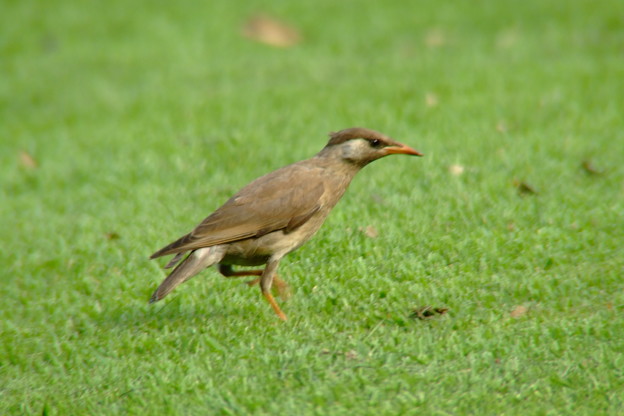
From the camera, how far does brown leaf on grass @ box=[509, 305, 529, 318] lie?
19.4ft

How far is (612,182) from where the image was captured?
25.9 ft

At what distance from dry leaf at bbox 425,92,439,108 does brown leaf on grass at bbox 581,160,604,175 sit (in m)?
2.08

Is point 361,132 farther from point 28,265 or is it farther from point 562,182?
point 28,265

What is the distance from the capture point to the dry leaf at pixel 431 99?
388 inches

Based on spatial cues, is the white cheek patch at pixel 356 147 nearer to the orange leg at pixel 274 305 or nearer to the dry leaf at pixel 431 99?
the orange leg at pixel 274 305

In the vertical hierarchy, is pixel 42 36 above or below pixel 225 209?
above

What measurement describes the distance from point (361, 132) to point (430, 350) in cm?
159

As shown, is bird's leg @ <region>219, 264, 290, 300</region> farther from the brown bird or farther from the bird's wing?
the bird's wing

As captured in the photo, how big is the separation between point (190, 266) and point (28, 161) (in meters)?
4.83

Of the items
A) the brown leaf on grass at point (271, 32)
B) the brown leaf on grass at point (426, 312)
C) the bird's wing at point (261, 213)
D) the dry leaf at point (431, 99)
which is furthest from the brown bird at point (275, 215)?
the brown leaf on grass at point (271, 32)

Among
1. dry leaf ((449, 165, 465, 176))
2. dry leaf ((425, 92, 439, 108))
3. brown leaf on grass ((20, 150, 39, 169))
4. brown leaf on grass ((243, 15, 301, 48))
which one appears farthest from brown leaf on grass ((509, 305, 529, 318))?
brown leaf on grass ((243, 15, 301, 48))

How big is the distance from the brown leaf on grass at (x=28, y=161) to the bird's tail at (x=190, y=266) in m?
4.61

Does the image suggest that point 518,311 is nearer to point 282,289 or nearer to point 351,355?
point 351,355

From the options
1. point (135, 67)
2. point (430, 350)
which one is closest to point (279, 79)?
point (135, 67)
